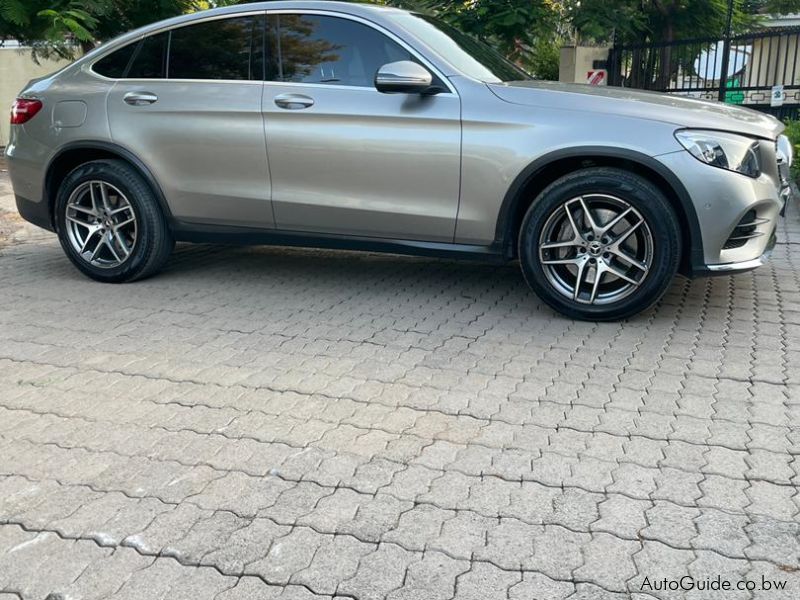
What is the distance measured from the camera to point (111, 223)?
227 inches

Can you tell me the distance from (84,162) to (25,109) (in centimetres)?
59

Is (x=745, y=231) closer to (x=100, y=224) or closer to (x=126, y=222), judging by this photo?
(x=126, y=222)

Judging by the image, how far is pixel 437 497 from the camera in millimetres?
2912

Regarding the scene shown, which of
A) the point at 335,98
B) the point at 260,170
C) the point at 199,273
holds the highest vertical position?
the point at 335,98

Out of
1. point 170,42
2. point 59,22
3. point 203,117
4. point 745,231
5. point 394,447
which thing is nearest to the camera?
point 394,447

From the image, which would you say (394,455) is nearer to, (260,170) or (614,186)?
(614,186)

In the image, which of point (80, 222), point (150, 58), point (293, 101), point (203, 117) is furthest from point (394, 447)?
point (150, 58)

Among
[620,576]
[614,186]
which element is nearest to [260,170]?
[614,186]

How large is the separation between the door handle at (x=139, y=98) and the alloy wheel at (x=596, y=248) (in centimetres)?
276

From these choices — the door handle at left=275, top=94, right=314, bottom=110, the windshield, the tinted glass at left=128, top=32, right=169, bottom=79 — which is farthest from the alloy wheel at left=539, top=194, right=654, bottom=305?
the tinted glass at left=128, top=32, right=169, bottom=79

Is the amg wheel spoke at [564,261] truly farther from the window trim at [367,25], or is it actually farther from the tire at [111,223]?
the tire at [111,223]

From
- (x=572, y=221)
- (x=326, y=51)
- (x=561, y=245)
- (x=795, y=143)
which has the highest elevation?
(x=326, y=51)

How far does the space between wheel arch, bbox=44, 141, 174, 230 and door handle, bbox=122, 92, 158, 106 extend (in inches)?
12.2

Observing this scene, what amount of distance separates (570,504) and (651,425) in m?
0.77
